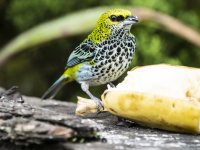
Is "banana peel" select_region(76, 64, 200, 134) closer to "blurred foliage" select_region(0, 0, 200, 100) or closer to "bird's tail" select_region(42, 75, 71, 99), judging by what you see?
"bird's tail" select_region(42, 75, 71, 99)

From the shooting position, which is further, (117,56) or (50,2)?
(50,2)

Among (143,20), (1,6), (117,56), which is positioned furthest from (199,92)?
(1,6)

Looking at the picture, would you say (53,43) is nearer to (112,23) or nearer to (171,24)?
(171,24)

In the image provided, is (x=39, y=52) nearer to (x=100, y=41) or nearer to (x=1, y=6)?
(x=1, y=6)

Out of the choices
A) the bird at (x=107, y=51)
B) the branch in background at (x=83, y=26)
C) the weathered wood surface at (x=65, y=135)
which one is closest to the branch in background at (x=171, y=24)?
the branch in background at (x=83, y=26)

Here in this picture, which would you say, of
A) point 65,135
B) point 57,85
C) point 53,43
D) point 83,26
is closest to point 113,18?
point 57,85

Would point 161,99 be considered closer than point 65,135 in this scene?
No
